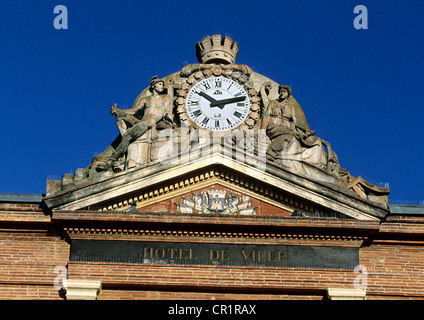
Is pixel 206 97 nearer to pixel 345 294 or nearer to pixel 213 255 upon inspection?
pixel 213 255

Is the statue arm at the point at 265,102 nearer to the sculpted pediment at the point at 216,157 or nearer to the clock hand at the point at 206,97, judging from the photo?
the sculpted pediment at the point at 216,157

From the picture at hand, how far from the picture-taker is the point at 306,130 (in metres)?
25.3

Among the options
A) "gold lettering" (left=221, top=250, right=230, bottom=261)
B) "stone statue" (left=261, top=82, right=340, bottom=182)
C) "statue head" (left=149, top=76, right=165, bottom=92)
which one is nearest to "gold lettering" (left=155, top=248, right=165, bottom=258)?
"gold lettering" (left=221, top=250, right=230, bottom=261)

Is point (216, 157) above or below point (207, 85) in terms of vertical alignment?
below

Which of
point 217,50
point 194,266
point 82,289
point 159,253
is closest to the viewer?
point 82,289

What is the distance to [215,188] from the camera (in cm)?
2397

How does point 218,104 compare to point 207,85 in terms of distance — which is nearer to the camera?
point 218,104

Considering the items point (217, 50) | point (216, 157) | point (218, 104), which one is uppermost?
point (217, 50)

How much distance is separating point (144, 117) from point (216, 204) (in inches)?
127

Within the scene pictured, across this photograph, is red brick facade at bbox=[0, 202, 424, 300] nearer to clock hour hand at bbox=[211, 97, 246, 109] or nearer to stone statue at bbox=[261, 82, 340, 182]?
stone statue at bbox=[261, 82, 340, 182]

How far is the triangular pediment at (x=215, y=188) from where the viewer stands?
2331 centimetres

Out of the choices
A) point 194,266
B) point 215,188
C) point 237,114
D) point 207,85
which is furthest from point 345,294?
point 207,85

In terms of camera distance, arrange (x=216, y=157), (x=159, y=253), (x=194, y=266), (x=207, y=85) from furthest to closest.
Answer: (x=207, y=85) → (x=216, y=157) → (x=159, y=253) → (x=194, y=266)
